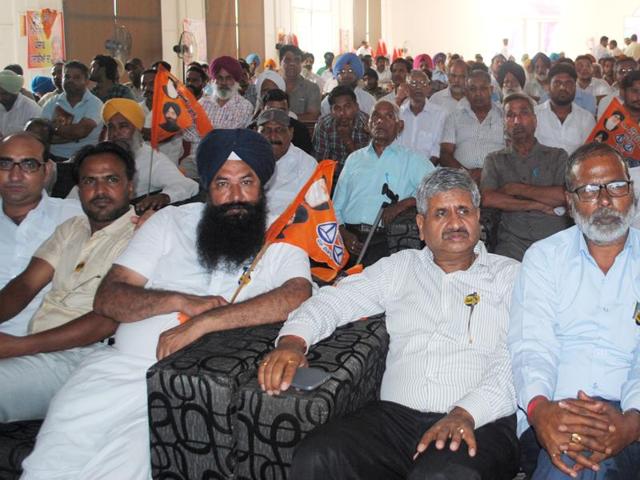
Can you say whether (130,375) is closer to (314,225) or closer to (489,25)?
(314,225)

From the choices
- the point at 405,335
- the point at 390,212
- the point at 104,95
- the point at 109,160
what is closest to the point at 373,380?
the point at 405,335

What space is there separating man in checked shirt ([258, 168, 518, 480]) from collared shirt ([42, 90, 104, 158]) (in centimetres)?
457

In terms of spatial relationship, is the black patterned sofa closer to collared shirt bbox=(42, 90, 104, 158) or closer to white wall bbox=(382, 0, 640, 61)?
collared shirt bbox=(42, 90, 104, 158)

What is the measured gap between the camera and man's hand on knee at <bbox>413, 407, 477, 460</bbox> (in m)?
2.05

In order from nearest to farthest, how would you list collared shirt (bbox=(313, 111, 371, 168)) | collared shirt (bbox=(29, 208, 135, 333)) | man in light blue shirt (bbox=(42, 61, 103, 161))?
collared shirt (bbox=(29, 208, 135, 333)), collared shirt (bbox=(313, 111, 371, 168)), man in light blue shirt (bbox=(42, 61, 103, 161))

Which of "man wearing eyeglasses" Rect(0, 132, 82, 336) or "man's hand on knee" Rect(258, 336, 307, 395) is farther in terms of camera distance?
"man wearing eyeglasses" Rect(0, 132, 82, 336)

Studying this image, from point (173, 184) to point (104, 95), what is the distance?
11.8 feet

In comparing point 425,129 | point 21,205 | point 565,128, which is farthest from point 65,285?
point 565,128

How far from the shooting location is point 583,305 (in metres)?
2.32

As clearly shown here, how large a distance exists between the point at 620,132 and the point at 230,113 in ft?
12.1

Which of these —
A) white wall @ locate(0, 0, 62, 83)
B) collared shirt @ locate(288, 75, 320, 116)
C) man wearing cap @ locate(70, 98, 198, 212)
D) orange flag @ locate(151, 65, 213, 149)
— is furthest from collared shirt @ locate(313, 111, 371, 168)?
white wall @ locate(0, 0, 62, 83)

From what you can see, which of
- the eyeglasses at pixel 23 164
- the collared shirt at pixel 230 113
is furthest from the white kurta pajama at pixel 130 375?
the collared shirt at pixel 230 113

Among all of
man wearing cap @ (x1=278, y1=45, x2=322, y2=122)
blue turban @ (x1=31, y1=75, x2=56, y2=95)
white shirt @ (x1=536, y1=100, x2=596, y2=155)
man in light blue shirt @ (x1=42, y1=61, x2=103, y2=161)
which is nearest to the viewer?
white shirt @ (x1=536, y1=100, x2=596, y2=155)

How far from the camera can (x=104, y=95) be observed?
25.2ft
